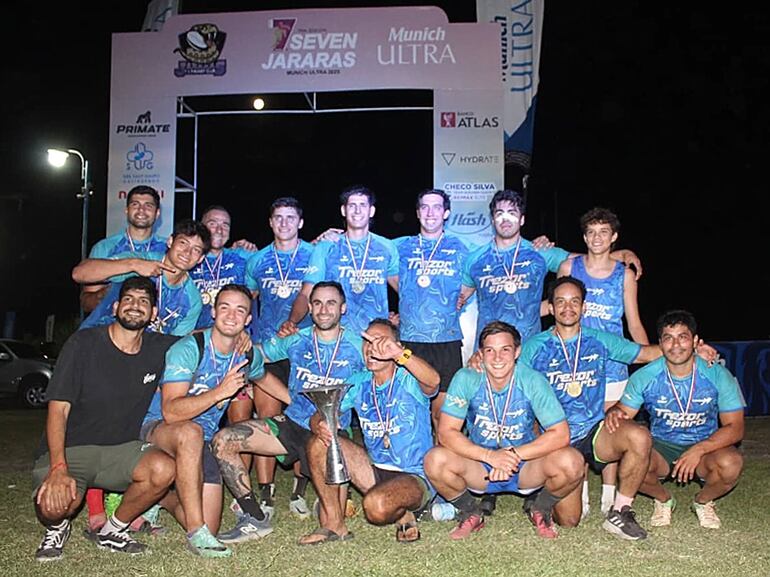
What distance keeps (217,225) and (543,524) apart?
3.72 meters

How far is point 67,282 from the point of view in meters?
35.6

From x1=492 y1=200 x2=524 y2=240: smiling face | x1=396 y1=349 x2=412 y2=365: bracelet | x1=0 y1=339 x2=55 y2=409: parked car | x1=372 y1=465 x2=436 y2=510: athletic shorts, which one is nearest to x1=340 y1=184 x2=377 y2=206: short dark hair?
x1=492 y1=200 x2=524 y2=240: smiling face

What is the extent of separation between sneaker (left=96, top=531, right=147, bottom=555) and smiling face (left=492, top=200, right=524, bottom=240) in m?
3.33

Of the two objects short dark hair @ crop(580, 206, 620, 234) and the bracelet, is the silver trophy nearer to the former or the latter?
the bracelet

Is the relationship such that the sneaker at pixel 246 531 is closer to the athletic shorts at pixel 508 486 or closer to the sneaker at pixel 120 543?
the sneaker at pixel 120 543

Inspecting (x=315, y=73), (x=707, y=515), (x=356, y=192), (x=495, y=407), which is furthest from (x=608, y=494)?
(x=315, y=73)

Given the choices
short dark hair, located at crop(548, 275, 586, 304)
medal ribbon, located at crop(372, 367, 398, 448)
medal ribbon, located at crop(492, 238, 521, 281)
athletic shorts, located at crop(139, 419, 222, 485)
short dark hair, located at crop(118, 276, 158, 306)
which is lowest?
athletic shorts, located at crop(139, 419, 222, 485)

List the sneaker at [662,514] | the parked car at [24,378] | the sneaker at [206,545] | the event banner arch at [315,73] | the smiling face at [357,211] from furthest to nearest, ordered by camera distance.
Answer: the parked car at [24,378], the event banner arch at [315,73], the smiling face at [357,211], the sneaker at [662,514], the sneaker at [206,545]

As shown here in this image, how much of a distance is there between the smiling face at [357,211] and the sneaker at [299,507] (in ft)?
6.88

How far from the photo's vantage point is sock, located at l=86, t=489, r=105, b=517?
509 cm

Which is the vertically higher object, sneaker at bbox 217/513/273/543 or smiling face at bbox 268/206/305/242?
smiling face at bbox 268/206/305/242

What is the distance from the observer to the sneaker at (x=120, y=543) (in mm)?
4574

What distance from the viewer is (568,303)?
5312 millimetres

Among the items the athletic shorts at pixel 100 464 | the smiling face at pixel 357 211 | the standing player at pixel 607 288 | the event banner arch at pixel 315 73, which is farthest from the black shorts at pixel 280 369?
the event banner arch at pixel 315 73
